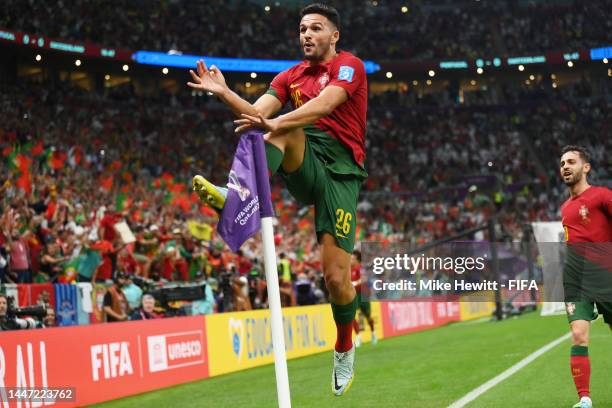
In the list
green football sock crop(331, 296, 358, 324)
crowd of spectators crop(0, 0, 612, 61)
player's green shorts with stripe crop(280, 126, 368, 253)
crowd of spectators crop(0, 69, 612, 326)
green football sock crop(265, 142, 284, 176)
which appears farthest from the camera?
crowd of spectators crop(0, 0, 612, 61)

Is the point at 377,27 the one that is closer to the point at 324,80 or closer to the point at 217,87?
the point at 324,80

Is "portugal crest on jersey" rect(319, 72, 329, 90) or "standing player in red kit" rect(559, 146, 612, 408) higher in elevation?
"portugal crest on jersey" rect(319, 72, 329, 90)

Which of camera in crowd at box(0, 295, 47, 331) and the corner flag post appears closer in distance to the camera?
the corner flag post

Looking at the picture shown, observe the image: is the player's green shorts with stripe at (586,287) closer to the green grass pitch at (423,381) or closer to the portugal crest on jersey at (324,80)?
the green grass pitch at (423,381)

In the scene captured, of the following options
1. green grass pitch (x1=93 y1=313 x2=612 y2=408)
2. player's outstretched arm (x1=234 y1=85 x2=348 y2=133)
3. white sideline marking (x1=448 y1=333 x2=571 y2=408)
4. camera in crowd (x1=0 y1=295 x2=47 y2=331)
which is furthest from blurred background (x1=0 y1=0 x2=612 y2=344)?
player's outstretched arm (x1=234 y1=85 x2=348 y2=133)

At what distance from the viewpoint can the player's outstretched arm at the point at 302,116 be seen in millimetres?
4785

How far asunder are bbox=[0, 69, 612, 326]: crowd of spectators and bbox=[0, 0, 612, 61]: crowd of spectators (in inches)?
111

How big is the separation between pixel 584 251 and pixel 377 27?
43.1 metres

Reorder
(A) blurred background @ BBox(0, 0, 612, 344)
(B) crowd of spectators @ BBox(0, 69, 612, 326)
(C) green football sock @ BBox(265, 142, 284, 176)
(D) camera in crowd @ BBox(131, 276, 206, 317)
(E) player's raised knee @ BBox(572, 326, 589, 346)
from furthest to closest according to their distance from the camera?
(A) blurred background @ BBox(0, 0, 612, 344), (B) crowd of spectators @ BBox(0, 69, 612, 326), (D) camera in crowd @ BBox(131, 276, 206, 317), (E) player's raised knee @ BBox(572, 326, 589, 346), (C) green football sock @ BBox(265, 142, 284, 176)

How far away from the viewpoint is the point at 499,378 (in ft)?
33.9

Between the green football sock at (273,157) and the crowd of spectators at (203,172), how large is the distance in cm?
827

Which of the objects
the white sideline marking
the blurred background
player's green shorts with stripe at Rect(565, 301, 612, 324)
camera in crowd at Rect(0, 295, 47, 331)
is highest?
the blurred background

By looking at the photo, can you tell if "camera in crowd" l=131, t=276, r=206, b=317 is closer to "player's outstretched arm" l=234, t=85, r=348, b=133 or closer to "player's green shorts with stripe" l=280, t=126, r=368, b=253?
"player's green shorts with stripe" l=280, t=126, r=368, b=253

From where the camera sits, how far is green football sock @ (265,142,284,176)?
199 inches
